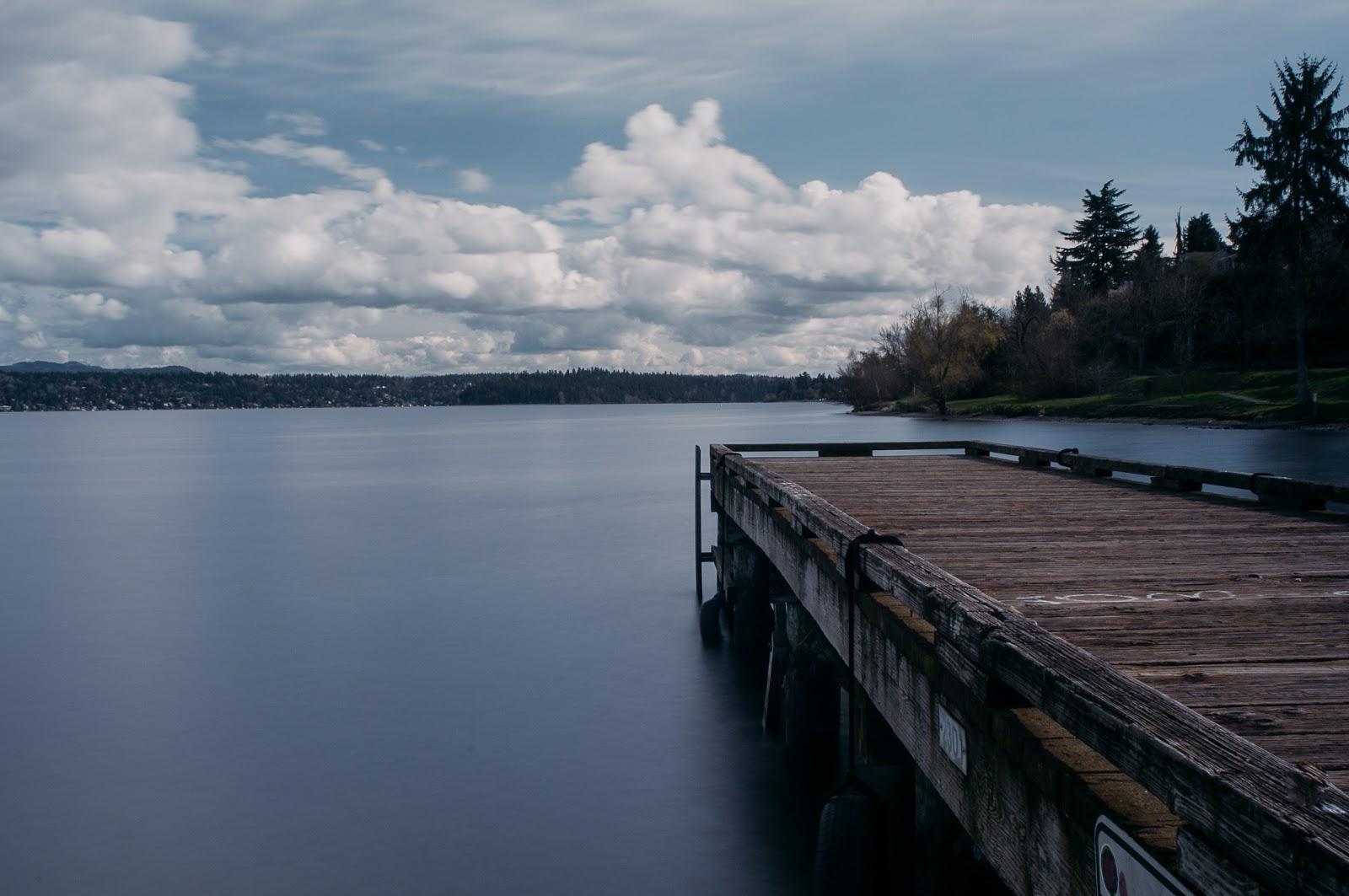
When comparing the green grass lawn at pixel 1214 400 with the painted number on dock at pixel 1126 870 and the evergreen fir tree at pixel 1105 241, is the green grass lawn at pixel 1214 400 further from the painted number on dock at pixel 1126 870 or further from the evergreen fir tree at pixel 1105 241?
the painted number on dock at pixel 1126 870

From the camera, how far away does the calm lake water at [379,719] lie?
9.56 m

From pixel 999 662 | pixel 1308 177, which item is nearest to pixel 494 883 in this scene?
pixel 999 662

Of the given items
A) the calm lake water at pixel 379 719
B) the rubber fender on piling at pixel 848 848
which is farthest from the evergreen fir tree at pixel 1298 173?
the rubber fender on piling at pixel 848 848

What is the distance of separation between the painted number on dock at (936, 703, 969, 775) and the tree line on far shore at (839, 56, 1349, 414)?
191 ft

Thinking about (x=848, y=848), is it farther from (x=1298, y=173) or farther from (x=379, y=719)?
(x=1298, y=173)

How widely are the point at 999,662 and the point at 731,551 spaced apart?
510 inches

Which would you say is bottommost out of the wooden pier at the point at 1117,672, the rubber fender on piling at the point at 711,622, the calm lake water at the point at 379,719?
the calm lake water at the point at 379,719

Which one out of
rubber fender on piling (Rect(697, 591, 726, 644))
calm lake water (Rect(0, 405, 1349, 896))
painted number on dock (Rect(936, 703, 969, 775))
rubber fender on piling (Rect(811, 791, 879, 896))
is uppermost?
painted number on dock (Rect(936, 703, 969, 775))

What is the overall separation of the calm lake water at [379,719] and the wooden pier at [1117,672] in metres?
2.68

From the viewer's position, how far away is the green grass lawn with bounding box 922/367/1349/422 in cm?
5791

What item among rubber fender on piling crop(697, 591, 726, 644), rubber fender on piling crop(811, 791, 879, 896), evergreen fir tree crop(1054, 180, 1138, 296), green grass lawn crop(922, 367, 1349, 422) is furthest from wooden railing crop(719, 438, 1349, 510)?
evergreen fir tree crop(1054, 180, 1138, 296)

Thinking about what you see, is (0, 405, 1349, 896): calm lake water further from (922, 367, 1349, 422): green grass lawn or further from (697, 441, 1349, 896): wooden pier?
(922, 367, 1349, 422): green grass lawn

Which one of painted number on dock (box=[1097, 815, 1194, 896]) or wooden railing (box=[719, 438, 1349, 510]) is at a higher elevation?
wooden railing (box=[719, 438, 1349, 510])

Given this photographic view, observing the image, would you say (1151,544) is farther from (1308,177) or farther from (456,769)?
(1308,177)
